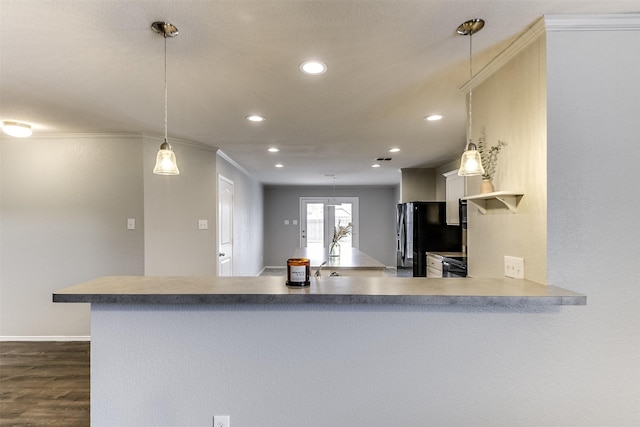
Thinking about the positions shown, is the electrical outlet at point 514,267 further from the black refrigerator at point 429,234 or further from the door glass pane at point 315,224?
the door glass pane at point 315,224

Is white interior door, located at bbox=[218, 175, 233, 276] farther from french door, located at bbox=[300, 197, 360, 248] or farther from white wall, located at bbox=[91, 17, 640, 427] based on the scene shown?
french door, located at bbox=[300, 197, 360, 248]

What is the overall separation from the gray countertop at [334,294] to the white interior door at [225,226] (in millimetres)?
2983

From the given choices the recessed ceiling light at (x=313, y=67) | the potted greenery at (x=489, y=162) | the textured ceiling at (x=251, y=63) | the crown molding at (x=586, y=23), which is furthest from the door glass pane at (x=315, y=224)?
the crown molding at (x=586, y=23)

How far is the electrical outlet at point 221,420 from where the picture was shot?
1.46m

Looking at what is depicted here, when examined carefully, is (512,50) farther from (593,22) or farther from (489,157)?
(489,157)

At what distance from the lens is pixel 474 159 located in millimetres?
1591

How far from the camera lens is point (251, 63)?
1883 mm

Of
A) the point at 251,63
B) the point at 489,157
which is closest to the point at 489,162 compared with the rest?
the point at 489,157

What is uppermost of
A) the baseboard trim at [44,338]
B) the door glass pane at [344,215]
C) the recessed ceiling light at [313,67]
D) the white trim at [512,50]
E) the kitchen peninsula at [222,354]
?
the recessed ceiling light at [313,67]

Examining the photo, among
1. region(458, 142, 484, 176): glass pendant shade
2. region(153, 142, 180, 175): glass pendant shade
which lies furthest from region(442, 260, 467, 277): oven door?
region(153, 142, 180, 175): glass pendant shade

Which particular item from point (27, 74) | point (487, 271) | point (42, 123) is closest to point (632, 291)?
point (487, 271)

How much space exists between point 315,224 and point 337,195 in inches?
38.2

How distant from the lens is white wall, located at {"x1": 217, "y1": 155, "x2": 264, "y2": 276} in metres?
5.26

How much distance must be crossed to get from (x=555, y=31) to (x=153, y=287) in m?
2.16
